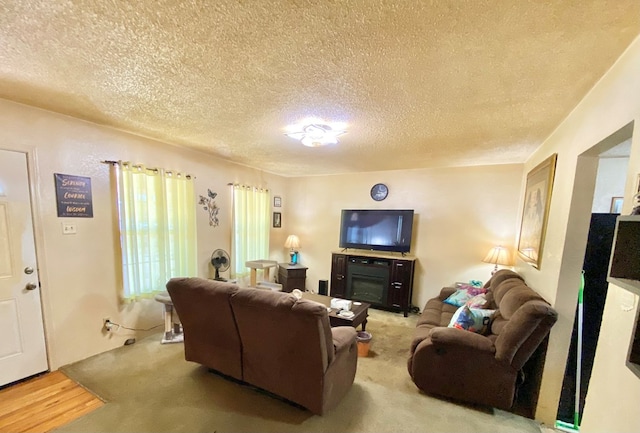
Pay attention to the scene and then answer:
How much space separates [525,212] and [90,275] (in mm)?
4863

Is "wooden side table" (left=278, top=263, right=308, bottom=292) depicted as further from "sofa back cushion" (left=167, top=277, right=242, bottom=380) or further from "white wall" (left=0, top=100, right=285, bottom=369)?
"sofa back cushion" (left=167, top=277, right=242, bottom=380)

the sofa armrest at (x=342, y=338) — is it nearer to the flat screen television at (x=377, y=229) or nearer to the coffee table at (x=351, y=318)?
the coffee table at (x=351, y=318)

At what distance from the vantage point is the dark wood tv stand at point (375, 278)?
3.94 m

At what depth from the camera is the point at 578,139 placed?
1.71 metres

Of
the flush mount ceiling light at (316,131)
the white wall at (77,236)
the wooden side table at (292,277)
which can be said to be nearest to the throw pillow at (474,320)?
the flush mount ceiling light at (316,131)

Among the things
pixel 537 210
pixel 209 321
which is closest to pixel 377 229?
pixel 537 210

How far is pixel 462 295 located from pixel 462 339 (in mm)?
1367

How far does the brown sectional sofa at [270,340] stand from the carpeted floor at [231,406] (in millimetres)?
121

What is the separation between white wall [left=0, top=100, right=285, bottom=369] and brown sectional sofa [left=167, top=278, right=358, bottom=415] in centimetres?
109

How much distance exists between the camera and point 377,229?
4.32 meters

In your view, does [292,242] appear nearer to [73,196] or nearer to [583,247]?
[73,196]

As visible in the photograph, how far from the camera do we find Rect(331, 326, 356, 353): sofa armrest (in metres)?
1.89

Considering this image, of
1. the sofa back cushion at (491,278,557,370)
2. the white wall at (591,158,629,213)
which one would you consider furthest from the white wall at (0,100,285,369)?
the white wall at (591,158,629,213)

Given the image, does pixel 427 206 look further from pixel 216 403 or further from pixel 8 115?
pixel 8 115
